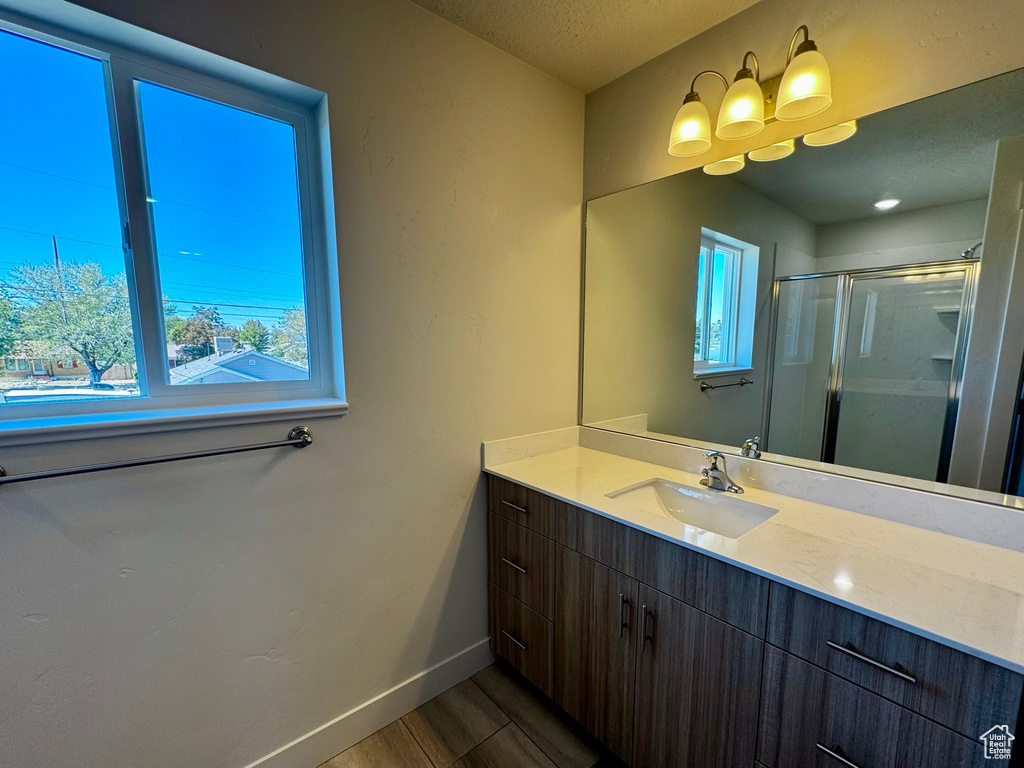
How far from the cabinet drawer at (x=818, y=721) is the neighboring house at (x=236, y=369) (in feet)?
4.86

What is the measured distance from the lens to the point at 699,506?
1409 millimetres

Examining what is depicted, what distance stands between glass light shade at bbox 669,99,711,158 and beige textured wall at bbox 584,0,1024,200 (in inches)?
3.6

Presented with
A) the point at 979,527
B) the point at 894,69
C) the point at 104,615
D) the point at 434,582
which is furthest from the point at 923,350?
the point at 104,615

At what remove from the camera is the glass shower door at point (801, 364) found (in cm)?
132

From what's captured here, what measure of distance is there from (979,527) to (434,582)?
1604 mm

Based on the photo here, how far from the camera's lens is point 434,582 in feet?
5.09

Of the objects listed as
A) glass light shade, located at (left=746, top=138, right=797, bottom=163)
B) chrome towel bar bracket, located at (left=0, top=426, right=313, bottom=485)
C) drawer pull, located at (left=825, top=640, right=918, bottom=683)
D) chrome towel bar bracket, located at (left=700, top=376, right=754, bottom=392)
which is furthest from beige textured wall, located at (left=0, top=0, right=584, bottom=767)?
drawer pull, located at (left=825, top=640, right=918, bottom=683)

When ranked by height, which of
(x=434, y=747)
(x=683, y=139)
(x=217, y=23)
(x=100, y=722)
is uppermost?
(x=217, y=23)

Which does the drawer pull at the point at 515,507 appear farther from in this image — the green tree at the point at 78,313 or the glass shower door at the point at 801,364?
the green tree at the point at 78,313

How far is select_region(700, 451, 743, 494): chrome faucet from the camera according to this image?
54.7 inches

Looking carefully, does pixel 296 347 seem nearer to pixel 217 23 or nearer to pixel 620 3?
pixel 217 23

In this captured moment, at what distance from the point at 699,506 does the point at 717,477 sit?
117mm

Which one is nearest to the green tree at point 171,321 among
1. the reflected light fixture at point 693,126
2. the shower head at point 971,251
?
the reflected light fixture at point 693,126

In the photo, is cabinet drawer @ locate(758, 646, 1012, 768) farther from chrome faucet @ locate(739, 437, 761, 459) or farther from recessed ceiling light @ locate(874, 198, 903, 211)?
recessed ceiling light @ locate(874, 198, 903, 211)
